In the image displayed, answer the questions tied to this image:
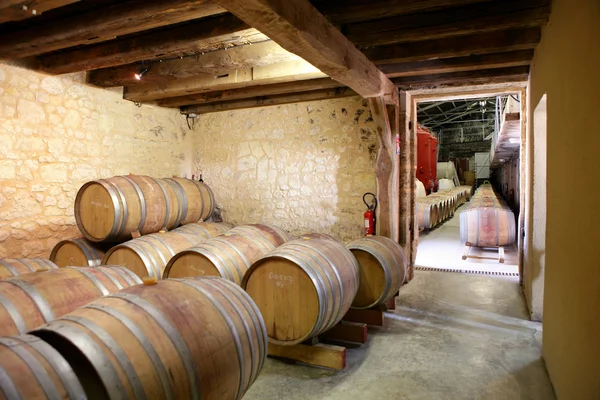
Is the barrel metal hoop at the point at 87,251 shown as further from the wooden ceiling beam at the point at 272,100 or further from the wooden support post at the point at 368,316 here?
the wooden ceiling beam at the point at 272,100

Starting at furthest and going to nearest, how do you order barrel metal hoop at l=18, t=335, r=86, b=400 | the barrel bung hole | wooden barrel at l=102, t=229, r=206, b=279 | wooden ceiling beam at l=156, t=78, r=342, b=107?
wooden ceiling beam at l=156, t=78, r=342, b=107, wooden barrel at l=102, t=229, r=206, b=279, the barrel bung hole, barrel metal hoop at l=18, t=335, r=86, b=400

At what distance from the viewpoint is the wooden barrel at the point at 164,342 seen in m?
1.41

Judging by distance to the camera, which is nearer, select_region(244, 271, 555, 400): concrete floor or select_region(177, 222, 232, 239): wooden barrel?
select_region(244, 271, 555, 400): concrete floor

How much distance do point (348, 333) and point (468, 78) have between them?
10.9 feet

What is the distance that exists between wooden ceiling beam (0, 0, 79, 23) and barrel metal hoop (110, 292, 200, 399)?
7.34 feet

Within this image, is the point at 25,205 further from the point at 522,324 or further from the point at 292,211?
the point at 522,324

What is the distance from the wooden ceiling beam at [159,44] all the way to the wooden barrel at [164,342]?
A: 7.30 ft

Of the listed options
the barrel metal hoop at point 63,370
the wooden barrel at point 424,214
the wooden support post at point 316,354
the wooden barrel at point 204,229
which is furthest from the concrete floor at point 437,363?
the wooden barrel at point 424,214

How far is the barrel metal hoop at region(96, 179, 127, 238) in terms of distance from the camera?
4.02m

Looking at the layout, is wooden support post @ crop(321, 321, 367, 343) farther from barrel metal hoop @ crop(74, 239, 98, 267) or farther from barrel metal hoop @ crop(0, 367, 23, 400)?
barrel metal hoop @ crop(0, 367, 23, 400)

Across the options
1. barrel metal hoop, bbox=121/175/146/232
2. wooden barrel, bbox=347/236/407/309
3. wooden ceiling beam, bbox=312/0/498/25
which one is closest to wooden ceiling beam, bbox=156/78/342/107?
wooden ceiling beam, bbox=312/0/498/25

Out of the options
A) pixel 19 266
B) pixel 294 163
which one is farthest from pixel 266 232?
pixel 19 266

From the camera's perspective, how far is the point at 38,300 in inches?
76.7

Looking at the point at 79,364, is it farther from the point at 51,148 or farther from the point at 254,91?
the point at 254,91
